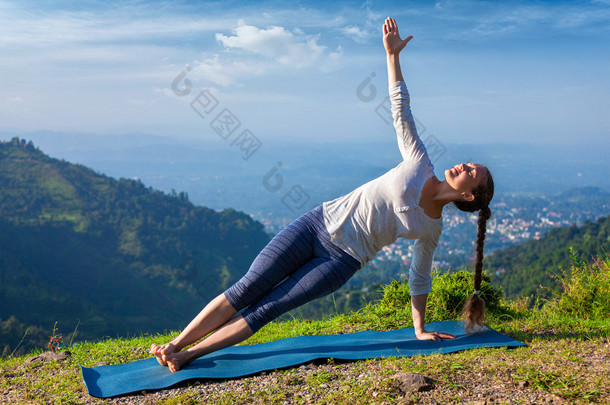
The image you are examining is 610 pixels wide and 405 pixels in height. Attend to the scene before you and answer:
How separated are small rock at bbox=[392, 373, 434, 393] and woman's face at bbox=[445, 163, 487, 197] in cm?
120

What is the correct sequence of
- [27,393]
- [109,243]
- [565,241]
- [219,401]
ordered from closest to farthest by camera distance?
[219,401]
[27,393]
[565,241]
[109,243]

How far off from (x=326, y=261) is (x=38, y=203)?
68131 millimetres

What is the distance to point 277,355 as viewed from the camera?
10.5ft

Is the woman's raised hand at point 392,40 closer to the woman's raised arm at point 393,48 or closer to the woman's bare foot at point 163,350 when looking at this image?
the woman's raised arm at point 393,48

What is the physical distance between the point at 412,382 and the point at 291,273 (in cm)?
102

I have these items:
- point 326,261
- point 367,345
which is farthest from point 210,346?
point 367,345

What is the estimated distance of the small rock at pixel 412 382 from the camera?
2486mm

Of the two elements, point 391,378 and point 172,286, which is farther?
point 172,286

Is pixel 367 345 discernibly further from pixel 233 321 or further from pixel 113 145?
pixel 113 145

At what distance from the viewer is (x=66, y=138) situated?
17625 centimetres

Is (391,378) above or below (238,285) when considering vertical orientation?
below

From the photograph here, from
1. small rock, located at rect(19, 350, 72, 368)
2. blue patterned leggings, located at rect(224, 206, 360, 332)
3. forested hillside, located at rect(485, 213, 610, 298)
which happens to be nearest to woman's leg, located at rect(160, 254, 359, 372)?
blue patterned leggings, located at rect(224, 206, 360, 332)

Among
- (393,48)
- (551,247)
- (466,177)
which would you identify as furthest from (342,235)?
(551,247)

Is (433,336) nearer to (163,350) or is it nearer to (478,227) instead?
(478,227)
